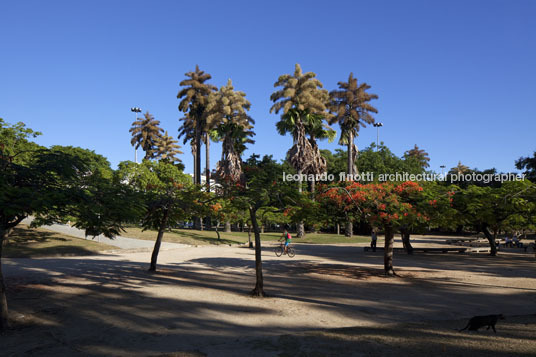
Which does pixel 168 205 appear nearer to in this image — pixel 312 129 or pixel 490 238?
pixel 490 238

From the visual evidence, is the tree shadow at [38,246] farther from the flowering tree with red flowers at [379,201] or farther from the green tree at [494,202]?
the green tree at [494,202]

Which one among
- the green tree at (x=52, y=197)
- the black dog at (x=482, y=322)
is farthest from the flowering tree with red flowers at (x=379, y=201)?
the green tree at (x=52, y=197)

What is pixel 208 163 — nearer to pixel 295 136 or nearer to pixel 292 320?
pixel 295 136

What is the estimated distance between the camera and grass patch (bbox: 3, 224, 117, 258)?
21464 millimetres

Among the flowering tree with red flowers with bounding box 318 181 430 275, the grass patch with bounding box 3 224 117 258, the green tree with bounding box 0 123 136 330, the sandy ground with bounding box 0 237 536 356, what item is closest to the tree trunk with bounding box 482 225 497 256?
the sandy ground with bounding box 0 237 536 356

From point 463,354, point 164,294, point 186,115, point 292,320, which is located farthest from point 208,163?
point 463,354

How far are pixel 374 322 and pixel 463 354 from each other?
2608mm

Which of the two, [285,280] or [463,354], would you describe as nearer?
[463,354]

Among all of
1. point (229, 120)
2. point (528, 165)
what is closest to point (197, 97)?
point (229, 120)

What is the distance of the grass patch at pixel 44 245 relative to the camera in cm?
2146

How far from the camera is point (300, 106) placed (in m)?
37.8

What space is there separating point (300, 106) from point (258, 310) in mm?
30389

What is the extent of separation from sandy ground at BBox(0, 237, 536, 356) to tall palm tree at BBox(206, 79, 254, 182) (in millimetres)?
25074

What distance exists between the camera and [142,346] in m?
7.21
